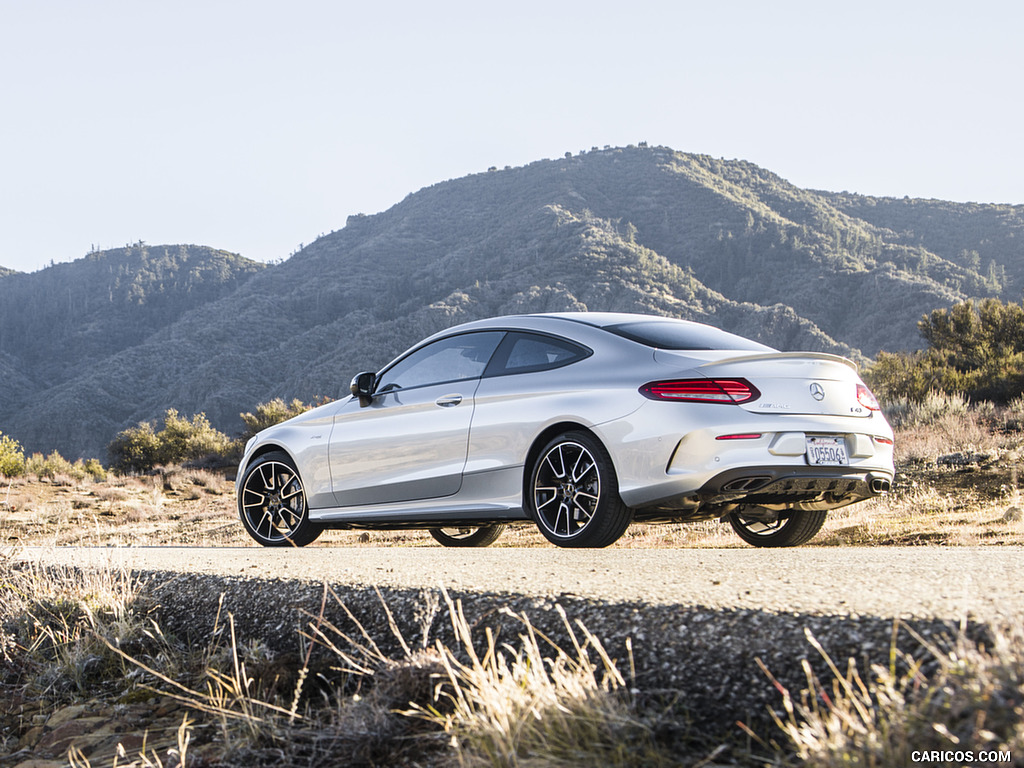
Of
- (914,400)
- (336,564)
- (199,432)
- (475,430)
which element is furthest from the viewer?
(199,432)

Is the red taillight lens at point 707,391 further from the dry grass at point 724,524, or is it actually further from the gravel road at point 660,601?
the dry grass at point 724,524

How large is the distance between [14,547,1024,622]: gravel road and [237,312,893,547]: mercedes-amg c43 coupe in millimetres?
356

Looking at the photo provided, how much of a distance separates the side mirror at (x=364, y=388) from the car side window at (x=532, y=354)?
50.4 inches

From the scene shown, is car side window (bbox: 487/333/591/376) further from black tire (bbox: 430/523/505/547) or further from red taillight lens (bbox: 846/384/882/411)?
black tire (bbox: 430/523/505/547)

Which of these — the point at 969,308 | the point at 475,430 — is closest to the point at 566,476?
the point at 475,430

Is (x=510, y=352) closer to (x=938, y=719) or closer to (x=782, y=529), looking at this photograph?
(x=782, y=529)

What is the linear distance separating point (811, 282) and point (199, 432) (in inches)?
2579

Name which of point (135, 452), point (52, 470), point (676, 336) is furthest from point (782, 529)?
point (135, 452)

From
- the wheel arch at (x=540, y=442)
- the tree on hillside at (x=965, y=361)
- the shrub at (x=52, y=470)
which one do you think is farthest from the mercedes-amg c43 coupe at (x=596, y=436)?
the shrub at (x=52, y=470)

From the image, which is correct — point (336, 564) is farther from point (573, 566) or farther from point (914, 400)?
point (914, 400)

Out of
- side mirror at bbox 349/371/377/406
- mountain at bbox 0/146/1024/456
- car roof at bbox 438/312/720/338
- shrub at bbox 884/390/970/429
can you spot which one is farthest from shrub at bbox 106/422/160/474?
mountain at bbox 0/146/1024/456

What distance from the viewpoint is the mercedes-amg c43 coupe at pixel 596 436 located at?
221 inches

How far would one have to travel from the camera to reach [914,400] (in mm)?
22562

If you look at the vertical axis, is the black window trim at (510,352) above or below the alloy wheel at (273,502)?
above
